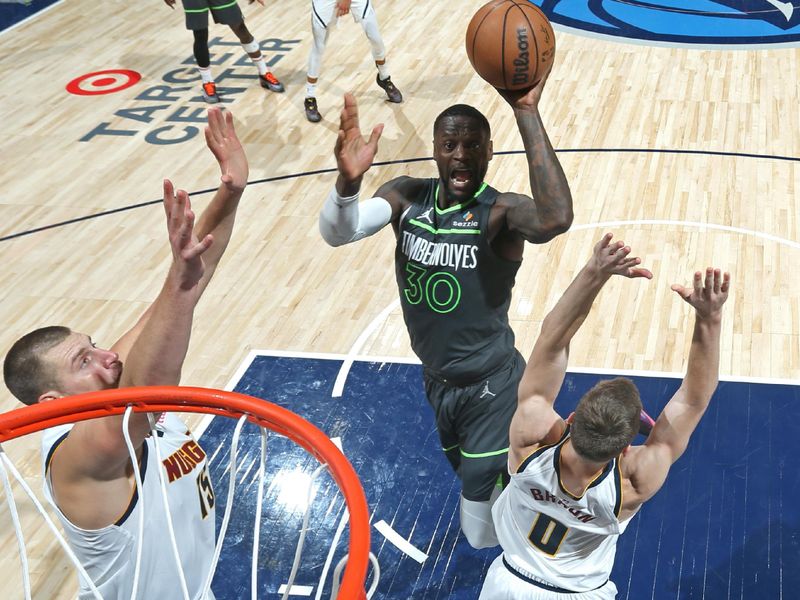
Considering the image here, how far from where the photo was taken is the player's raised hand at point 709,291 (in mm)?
3111

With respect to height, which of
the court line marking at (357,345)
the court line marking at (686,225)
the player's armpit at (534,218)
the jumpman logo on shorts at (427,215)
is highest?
the player's armpit at (534,218)

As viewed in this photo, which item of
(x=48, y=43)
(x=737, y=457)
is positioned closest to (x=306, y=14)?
(x=48, y=43)

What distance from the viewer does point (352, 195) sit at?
12.2ft

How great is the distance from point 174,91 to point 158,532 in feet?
26.6

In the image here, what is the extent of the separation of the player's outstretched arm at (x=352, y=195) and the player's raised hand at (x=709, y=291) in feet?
3.92

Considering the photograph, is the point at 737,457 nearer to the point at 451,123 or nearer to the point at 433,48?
the point at 451,123

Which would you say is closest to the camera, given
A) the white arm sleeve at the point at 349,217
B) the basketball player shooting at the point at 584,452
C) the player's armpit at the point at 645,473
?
the basketball player shooting at the point at 584,452

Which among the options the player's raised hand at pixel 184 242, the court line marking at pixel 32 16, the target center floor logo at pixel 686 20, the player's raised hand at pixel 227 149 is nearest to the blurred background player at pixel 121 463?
the player's raised hand at pixel 227 149

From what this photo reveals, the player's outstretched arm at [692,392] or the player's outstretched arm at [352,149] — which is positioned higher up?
the player's outstretched arm at [352,149]

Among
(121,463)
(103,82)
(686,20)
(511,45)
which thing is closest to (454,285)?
(511,45)

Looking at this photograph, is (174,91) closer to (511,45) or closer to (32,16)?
(32,16)

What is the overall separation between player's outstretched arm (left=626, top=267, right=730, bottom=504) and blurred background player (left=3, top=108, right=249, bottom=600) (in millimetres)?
1535

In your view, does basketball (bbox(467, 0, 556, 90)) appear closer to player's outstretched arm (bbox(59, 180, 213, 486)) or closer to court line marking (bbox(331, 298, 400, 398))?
player's outstretched arm (bbox(59, 180, 213, 486))

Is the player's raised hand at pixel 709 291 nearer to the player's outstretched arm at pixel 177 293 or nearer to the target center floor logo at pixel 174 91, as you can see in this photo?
the player's outstretched arm at pixel 177 293
